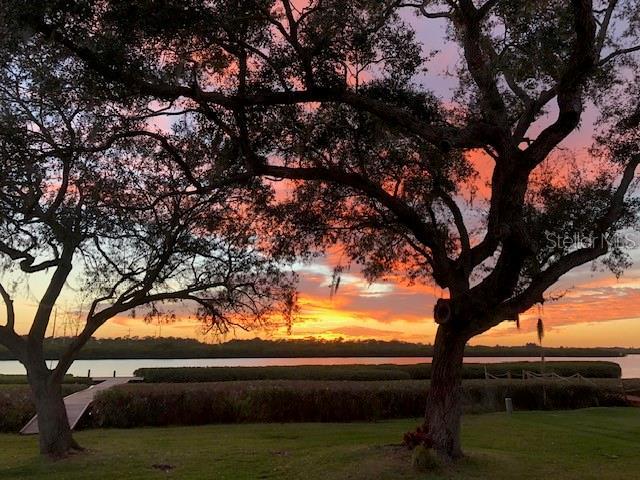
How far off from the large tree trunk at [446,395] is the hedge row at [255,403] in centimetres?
1007

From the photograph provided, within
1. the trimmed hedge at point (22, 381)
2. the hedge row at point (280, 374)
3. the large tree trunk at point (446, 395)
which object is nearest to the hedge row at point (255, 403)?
the hedge row at point (280, 374)

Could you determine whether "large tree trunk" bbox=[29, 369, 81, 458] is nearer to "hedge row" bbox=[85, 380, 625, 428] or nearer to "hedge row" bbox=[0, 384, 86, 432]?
"hedge row" bbox=[85, 380, 625, 428]

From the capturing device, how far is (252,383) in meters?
22.0

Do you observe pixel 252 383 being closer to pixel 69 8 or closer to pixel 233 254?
pixel 233 254

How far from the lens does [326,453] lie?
41.0 ft

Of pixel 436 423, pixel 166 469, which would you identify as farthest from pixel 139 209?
pixel 436 423

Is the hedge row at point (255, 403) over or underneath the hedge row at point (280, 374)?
underneath

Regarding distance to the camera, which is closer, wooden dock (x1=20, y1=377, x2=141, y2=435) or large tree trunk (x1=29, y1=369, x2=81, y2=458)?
large tree trunk (x1=29, y1=369, x2=81, y2=458)

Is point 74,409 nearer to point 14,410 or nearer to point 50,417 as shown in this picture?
point 14,410

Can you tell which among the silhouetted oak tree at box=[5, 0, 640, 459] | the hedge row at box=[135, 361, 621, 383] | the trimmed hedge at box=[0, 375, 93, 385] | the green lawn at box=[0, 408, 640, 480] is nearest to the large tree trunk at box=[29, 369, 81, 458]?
the green lawn at box=[0, 408, 640, 480]

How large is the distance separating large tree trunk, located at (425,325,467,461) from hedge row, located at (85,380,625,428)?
10.1m

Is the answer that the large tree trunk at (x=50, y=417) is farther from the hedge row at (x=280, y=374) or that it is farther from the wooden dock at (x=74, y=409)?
the hedge row at (x=280, y=374)

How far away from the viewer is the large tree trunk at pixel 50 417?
1254 centimetres

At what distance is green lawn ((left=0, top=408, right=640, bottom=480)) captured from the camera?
10914mm
